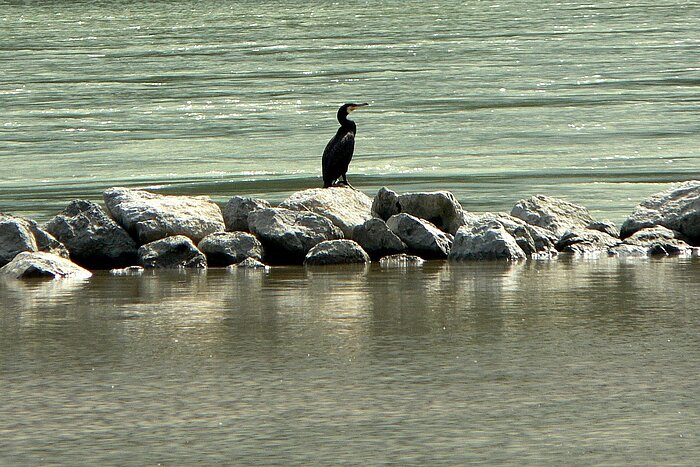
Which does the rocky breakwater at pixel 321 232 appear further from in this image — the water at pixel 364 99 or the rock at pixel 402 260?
the water at pixel 364 99

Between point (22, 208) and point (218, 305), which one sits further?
point (22, 208)

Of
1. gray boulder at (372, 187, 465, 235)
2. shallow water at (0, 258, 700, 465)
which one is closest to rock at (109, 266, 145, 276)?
shallow water at (0, 258, 700, 465)

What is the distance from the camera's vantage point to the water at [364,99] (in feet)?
61.4

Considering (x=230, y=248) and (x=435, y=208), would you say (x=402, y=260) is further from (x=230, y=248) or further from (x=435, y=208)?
(x=230, y=248)

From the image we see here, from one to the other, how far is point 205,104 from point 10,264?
19.6 metres

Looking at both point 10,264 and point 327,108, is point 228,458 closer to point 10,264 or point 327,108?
point 10,264

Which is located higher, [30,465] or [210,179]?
[210,179]

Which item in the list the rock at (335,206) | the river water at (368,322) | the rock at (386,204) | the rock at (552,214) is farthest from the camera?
the rock at (552,214)

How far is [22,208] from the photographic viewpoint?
15805mm

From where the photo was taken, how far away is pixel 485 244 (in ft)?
36.6

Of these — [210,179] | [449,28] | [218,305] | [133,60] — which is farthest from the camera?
[449,28]

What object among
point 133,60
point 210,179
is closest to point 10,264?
point 210,179

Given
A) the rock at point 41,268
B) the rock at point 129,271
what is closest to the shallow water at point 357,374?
the rock at point 41,268

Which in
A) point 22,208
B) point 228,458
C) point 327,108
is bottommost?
point 228,458
